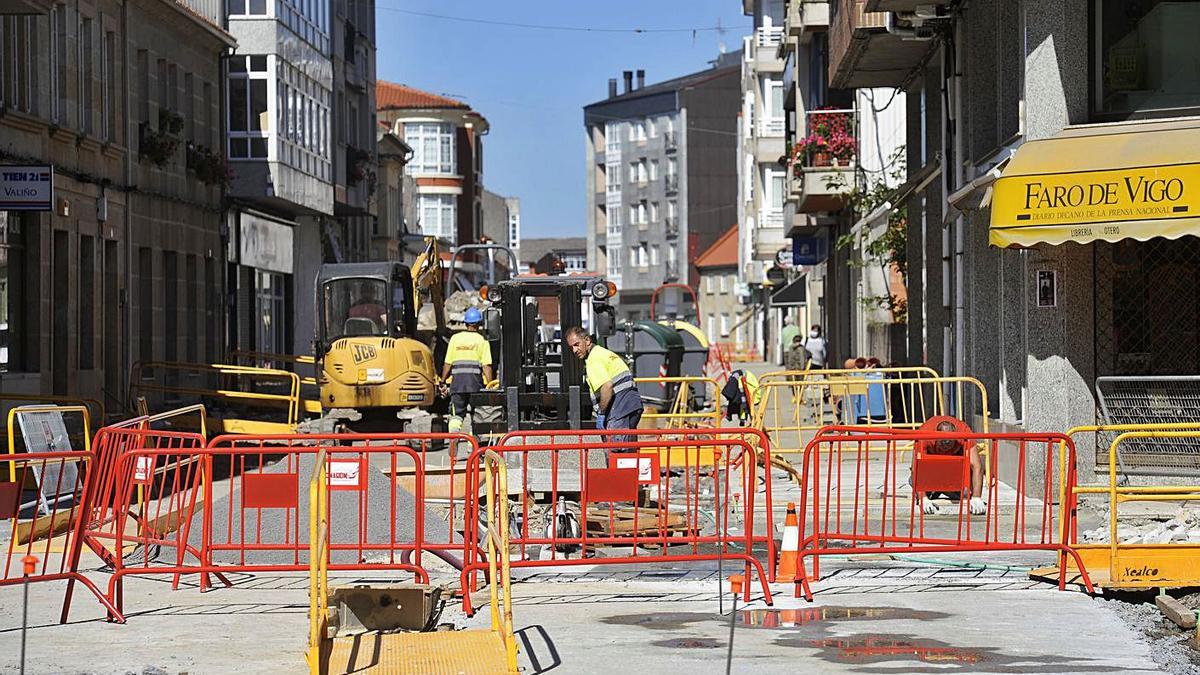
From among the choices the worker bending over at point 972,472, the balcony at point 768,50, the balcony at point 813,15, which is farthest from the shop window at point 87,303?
the balcony at point 768,50

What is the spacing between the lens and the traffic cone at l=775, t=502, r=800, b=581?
1120 centimetres

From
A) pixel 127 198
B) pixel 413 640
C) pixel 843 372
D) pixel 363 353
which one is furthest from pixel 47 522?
pixel 127 198

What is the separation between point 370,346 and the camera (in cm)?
2614

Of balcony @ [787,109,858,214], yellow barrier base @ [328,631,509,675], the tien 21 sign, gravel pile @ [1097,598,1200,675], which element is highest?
balcony @ [787,109,858,214]

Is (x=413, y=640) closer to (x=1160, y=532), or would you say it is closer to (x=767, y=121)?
(x=1160, y=532)

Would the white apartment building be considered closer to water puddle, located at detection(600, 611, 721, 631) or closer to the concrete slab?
the concrete slab

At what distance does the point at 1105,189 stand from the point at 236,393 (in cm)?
1749

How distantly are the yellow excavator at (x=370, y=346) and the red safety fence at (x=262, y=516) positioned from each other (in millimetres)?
11909

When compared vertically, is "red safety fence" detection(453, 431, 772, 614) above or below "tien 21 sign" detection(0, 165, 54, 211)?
below

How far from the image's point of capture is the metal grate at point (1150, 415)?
15727 mm

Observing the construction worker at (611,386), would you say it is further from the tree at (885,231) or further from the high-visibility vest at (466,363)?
the tree at (885,231)

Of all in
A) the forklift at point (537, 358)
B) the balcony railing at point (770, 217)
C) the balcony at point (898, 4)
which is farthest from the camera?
the balcony railing at point (770, 217)

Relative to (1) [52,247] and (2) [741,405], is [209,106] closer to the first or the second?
(1) [52,247]

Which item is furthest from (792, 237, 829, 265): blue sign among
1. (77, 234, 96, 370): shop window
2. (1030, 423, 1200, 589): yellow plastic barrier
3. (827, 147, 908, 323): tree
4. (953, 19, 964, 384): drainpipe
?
(1030, 423, 1200, 589): yellow plastic barrier
